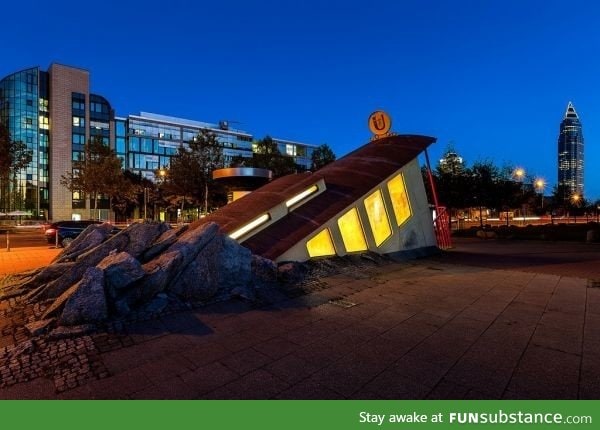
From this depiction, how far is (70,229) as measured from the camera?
21.0 meters

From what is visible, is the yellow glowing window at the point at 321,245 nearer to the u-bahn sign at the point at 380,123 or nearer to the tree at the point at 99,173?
the u-bahn sign at the point at 380,123

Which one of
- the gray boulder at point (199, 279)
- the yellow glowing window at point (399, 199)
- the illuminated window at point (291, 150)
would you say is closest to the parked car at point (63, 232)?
the gray boulder at point (199, 279)

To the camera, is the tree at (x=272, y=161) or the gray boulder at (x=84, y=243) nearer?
the gray boulder at (x=84, y=243)

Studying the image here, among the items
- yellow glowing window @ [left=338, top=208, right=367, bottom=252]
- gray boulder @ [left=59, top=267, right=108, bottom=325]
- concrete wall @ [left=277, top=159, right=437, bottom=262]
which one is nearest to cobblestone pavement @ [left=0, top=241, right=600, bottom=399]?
gray boulder @ [left=59, top=267, right=108, bottom=325]

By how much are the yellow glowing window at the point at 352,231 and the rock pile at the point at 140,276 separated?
420cm

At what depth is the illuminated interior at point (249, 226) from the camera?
10518 millimetres

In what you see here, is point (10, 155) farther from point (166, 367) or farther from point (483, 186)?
point (483, 186)

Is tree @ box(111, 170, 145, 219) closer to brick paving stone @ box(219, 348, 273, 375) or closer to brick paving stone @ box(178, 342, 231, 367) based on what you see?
brick paving stone @ box(178, 342, 231, 367)

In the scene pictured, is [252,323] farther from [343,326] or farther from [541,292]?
[541,292]

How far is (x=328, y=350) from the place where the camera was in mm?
4910

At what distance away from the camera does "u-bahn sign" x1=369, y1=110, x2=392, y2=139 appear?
1927 centimetres

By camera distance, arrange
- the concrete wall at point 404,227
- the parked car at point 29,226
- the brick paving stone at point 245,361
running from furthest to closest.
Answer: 1. the parked car at point 29,226
2. the concrete wall at point 404,227
3. the brick paving stone at point 245,361

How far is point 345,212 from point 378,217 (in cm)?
213

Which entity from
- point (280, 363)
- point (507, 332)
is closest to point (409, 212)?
point (507, 332)
